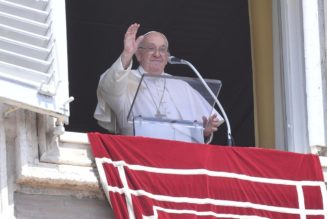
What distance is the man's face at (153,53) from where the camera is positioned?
1042 cm

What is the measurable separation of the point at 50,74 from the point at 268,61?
1821mm

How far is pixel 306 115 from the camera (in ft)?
33.1

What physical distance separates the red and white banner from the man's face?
3.13ft

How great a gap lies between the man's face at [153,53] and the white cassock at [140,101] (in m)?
0.05

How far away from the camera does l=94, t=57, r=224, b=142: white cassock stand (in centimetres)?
1009

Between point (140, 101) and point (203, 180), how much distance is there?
889 millimetres

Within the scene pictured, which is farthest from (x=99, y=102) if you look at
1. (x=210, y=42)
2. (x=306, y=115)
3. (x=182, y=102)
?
(x=210, y=42)

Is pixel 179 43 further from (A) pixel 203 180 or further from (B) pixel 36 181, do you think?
(B) pixel 36 181

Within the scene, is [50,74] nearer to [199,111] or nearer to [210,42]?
[199,111]

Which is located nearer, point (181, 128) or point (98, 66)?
point (181, 128)

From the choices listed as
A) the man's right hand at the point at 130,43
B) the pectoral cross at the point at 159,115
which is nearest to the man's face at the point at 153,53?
the pectoral cross at the point at 159,115

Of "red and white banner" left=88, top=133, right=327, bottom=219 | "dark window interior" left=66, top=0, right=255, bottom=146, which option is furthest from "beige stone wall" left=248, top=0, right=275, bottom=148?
"dark window interior" left=66, top=0, right=255, bottom=146

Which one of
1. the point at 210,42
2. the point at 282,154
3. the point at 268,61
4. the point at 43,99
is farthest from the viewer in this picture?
the point at 210,42

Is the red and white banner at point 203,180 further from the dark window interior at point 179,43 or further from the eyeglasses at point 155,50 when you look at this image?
the dark window interior at point 179,43
